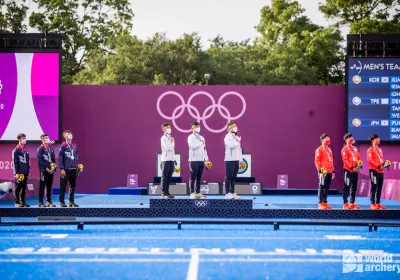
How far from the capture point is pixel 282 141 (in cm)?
2498

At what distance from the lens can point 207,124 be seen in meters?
24.8

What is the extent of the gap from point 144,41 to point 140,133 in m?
23.5

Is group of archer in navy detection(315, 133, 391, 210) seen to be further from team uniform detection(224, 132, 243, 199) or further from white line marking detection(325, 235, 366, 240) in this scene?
white line marking detection(325, 235, 366, 240)

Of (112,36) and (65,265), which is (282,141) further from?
(112,36)

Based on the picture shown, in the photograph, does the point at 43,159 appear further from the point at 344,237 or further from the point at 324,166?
the point at 344,237

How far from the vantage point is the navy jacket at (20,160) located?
15.8 m

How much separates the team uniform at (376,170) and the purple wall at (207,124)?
9132mm

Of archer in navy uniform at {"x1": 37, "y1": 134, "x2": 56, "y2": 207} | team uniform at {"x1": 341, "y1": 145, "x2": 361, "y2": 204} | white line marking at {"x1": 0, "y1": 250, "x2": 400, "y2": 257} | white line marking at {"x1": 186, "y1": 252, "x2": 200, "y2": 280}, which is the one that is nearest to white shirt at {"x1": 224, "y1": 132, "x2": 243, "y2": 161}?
team uniform at {"x1": 341, "y1": 145, "x2": 361, "y2": 204}

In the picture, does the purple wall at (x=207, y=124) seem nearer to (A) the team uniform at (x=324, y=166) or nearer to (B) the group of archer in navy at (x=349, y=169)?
(B) the group of archer in navy at (x=349, y=169)

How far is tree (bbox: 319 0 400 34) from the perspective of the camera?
43750 millimetres

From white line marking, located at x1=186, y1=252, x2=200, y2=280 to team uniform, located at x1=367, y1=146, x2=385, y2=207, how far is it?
Answer: 6.90m

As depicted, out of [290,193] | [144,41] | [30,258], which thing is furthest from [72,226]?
[144,41]

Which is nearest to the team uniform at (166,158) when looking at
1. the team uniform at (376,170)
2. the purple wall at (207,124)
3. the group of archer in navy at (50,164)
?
the group of archer in navy at (50,164)

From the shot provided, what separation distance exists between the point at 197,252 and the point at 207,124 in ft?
49.5
